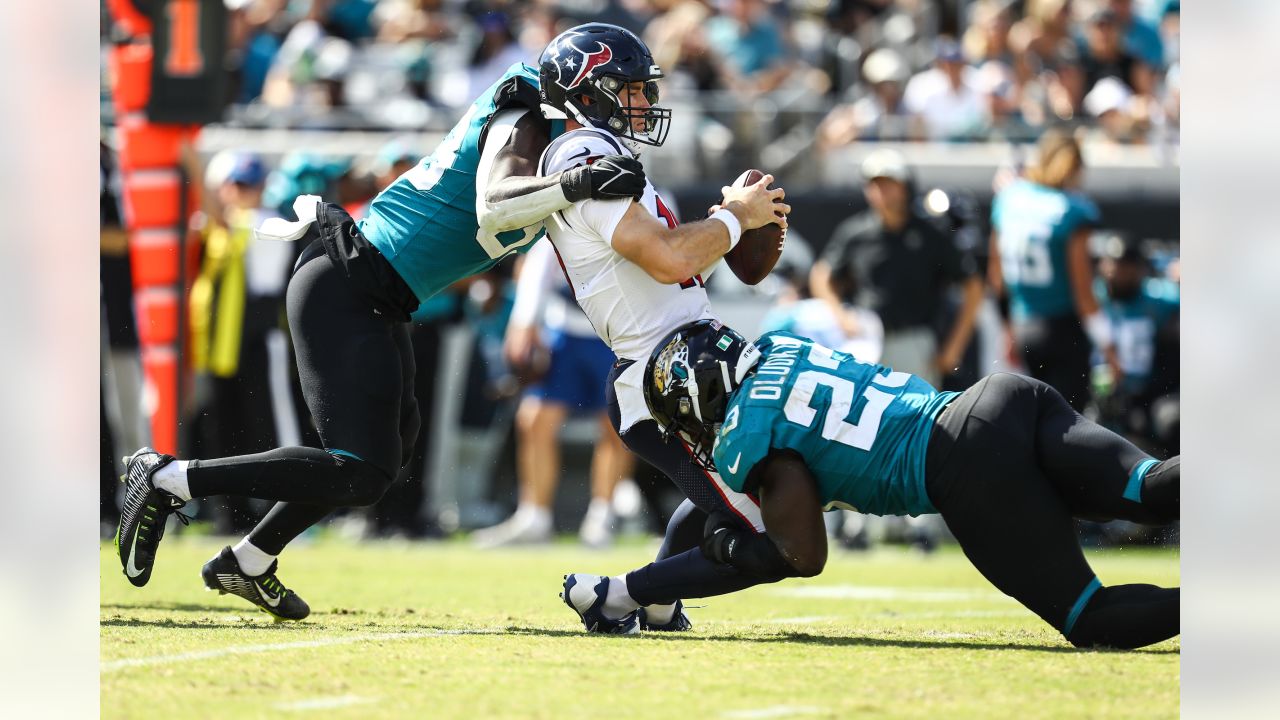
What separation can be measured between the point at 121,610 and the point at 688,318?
2419 millimetres

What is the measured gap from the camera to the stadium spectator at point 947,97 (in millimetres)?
12352

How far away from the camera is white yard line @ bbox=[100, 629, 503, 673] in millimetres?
4473

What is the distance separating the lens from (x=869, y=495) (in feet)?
15.9

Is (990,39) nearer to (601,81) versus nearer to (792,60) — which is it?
(792,60)

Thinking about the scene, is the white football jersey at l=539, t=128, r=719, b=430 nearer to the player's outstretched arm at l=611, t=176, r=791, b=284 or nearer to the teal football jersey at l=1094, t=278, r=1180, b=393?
the player's outstretched arm at l=611, t=176, r=791, b=284

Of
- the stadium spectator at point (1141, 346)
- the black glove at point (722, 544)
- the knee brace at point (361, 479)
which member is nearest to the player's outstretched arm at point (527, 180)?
the knee brace at point (361, 479)

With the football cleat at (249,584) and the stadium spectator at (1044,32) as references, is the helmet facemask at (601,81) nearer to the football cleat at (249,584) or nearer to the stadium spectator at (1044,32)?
the football cleat at (249,584)

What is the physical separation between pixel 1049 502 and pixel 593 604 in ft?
4.87

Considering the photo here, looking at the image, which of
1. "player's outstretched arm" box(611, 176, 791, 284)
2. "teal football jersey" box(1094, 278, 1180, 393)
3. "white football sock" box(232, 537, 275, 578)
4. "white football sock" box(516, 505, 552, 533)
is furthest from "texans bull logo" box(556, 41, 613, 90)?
"teal football jersey" box(1094, 278, 1180, 393)

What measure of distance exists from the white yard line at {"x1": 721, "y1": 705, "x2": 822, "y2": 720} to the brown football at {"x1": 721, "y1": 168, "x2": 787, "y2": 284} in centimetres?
188

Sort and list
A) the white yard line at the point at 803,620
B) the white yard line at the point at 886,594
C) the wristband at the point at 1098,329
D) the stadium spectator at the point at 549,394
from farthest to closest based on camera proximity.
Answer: the stadium spectator at the point at 549,394 < the wristband at the point at 1098,329 < the white yard line at the point at 886,594 < the white yard line at the point at 803,620

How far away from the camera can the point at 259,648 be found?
4836 millimetres

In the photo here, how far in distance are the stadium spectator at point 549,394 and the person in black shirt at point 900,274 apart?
1.57 meters
